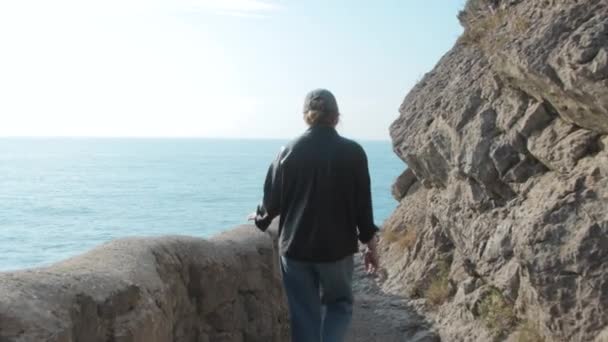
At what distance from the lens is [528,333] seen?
304 inches

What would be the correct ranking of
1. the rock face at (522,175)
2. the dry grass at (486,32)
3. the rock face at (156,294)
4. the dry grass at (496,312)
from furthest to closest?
the dry grass at (486,32) → the dry grass at (496,312) → the rock face at (522,175) → the rock face at (156,294)

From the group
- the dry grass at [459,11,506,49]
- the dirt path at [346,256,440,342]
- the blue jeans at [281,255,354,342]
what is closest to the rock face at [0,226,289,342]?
the blue jeans at [281,255,354,342]

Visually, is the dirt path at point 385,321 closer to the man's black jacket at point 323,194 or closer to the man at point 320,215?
the man at point 320,215

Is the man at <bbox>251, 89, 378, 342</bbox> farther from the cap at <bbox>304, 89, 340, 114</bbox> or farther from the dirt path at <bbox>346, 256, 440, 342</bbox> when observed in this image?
the dirt path at <bbox>346, 256, 440, 342</bbox>

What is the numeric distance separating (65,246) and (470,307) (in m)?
20.2

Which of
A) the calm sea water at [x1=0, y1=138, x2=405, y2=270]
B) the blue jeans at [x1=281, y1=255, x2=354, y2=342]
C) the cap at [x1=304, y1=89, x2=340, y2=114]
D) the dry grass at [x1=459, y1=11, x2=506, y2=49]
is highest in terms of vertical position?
the dry grass at [x1=459, y1=11, x2=506, y2=49]

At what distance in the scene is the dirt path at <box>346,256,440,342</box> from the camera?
10.0 metres

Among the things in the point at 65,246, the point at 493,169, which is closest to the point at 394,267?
the point at 493,169

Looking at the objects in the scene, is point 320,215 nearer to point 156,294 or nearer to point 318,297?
point 318,297

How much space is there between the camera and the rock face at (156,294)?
13.6ft

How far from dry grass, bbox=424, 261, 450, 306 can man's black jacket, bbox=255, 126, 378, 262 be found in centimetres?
548

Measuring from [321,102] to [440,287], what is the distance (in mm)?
6122

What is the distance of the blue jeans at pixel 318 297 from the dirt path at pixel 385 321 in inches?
173

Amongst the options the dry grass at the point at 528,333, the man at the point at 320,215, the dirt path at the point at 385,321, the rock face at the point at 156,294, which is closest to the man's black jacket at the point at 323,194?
the man at the point at 320,215
